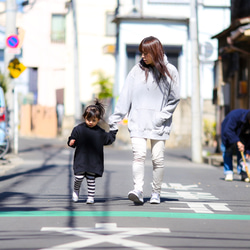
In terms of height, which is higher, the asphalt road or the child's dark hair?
the child's dark hair

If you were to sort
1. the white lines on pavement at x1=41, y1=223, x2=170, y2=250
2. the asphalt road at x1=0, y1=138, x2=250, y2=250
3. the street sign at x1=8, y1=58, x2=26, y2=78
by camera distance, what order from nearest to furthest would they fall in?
the white lines on pavement at x1=41, y1=223, x2=170, y2=250 < the asphalt road at x1=0, y1=138, x2=250, y2=250 < the street sign at x1=8, y1=58, x2=26, y2=78

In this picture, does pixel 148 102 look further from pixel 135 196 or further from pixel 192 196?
pixel 192 196

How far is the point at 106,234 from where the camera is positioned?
537 cm

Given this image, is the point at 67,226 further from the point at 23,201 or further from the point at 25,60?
the point at 25,60

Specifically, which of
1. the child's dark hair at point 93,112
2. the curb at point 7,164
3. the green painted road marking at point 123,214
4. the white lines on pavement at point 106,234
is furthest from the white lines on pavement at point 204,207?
the curb at point 7,164

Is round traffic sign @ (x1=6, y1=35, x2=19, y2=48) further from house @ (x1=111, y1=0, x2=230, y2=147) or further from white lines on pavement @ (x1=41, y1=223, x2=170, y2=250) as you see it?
white lines on pavement @ (x1=41, y1=223, x2=170, y2=250)

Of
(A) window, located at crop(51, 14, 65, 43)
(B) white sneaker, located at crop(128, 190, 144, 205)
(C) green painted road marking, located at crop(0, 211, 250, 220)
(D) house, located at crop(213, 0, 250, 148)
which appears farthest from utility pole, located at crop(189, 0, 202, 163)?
(A) window, located at crop(51, 14, 65, 43)

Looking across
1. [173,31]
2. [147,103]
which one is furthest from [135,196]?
[173,31]

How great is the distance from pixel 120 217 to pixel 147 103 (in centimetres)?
140

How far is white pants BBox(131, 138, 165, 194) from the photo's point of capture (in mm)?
7055

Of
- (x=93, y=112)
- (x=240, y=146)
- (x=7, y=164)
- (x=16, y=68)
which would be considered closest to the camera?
(x=93, y=112)

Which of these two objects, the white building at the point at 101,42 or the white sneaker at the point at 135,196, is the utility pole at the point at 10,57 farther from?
the white sneaker at the point at 135,196

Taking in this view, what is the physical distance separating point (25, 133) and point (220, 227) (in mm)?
38138

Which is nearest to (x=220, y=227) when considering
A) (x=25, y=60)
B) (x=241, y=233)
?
(x=241, y=233)
